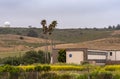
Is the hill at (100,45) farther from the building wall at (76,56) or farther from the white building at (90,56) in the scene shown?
the building wall at (76,56)

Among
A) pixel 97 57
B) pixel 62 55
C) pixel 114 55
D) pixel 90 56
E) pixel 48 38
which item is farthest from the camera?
pixel 48 38

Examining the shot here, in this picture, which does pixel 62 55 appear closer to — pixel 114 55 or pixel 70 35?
pixel 114 55

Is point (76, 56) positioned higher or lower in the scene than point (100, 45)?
lower

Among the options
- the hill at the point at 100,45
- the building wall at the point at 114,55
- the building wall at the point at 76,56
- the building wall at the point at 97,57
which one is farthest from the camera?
the hill at the point at 100,45

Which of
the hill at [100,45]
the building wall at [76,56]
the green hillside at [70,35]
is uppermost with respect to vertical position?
the green hillside at [70,35]

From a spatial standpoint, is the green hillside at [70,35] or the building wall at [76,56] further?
the green hillside at [70,35]

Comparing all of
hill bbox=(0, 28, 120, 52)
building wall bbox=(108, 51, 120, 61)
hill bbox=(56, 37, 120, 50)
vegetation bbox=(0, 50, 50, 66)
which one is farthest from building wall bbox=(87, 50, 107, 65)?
hill bbox=(0, 28, 120, 52)

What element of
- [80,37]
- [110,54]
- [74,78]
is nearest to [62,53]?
[110,54]

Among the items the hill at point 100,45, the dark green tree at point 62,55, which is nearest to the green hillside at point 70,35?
the hill at point 100,45

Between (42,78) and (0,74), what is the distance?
6.22 metres

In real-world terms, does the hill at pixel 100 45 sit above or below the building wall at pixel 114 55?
above

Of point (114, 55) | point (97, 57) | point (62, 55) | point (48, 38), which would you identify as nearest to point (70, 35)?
point (48, 38)

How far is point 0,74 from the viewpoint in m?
48.1

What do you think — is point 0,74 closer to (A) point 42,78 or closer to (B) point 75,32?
(A) point 42,78
